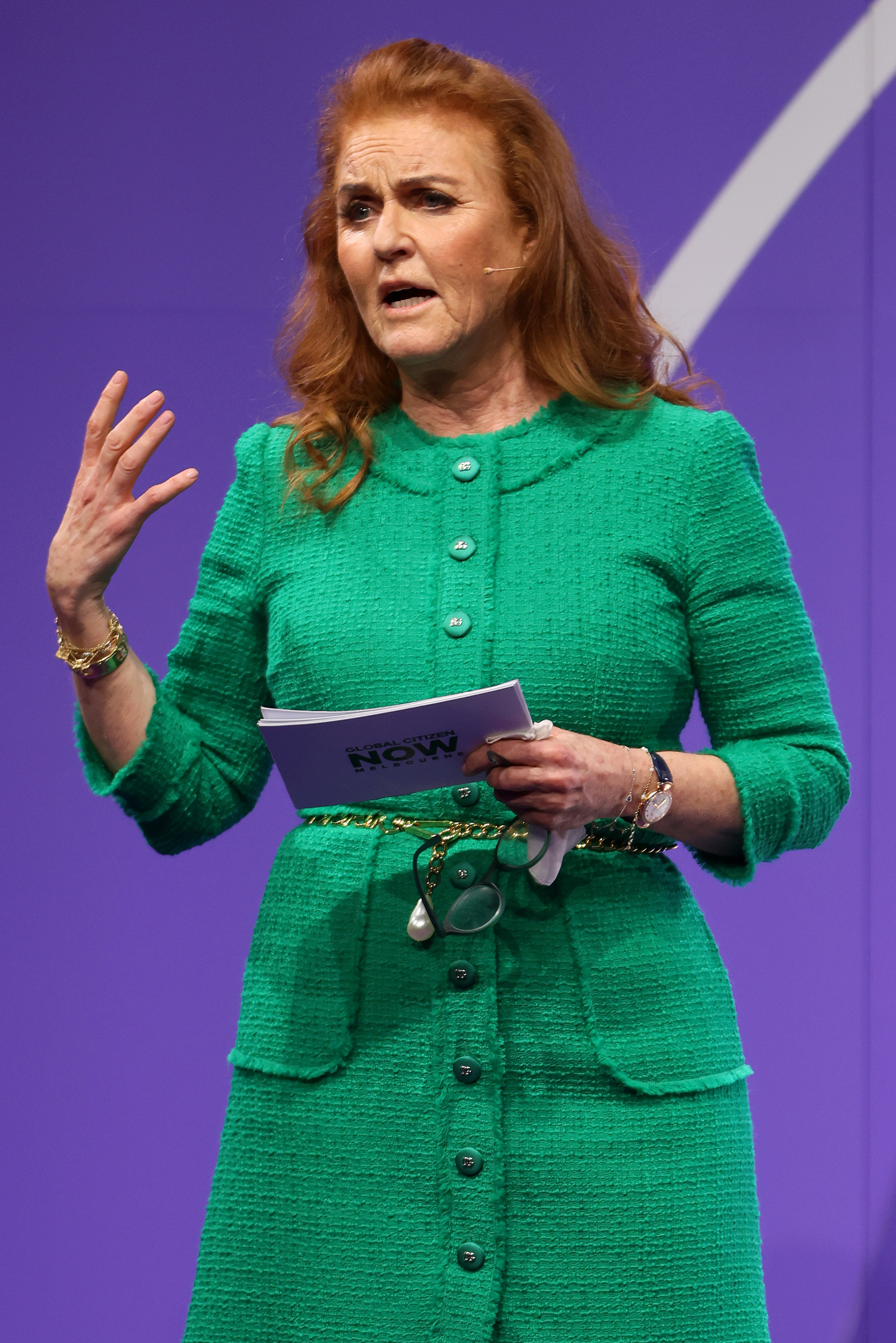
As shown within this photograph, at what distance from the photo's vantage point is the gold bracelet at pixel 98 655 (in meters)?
1.41

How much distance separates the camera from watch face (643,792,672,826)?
4.32 ft

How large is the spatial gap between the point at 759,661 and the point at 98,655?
61 cm

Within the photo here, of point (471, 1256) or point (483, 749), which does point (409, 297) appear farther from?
point (471, 1256)

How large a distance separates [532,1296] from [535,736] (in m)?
0.48

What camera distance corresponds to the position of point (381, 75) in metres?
1.52

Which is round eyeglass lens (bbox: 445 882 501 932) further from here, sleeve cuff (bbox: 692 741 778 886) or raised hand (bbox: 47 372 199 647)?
raised hand (bbox: 47 372 199 647)

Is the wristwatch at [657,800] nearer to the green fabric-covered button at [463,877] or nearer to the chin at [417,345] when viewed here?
the green fabric-covered button at [463,877]

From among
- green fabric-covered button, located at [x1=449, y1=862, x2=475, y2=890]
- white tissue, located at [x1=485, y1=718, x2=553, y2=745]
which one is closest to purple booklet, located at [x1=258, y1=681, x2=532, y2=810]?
white tissue, located at [x1=485, y1=718, x2=553, y2=745]

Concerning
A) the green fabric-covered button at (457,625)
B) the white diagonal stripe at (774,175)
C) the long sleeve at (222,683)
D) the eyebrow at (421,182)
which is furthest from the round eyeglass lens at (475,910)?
the white diagonal stripe at (774,175)

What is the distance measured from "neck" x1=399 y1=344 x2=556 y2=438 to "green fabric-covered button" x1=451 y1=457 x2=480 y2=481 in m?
0.07

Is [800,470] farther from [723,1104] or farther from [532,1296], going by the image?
[532,1296]

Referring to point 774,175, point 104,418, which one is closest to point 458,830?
point 104,418

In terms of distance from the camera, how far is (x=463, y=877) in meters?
1.35

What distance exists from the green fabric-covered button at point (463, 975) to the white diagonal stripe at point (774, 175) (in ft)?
4.50
